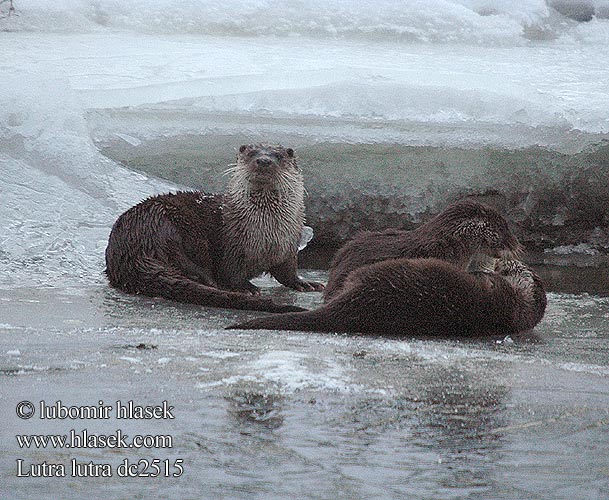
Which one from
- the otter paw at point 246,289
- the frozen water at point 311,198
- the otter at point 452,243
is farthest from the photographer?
the otter paw at point 246,289

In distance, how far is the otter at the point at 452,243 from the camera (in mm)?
3613

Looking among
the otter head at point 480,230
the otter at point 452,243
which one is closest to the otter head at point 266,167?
the otter at point 452,243

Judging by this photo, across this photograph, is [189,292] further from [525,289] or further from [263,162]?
[525,289]

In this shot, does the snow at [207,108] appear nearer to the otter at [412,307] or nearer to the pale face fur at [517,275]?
the otter at [412,307]

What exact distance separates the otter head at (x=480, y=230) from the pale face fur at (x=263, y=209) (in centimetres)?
112

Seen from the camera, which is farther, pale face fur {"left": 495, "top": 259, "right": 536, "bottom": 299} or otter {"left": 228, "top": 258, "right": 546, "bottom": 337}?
pale face fur {"left": 495, "top": 259, "right": 536, "bottom": 299}

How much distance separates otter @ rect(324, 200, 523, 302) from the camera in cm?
361

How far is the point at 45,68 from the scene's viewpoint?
577 cm

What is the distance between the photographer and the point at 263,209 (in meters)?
4.66

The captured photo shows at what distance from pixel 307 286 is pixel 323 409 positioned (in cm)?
249

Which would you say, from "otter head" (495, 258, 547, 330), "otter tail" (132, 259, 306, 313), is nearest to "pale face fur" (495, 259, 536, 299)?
"otter head" (495, 258, 547, 330)

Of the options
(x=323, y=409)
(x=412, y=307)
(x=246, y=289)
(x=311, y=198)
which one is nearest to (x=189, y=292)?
(x=246, y=289)

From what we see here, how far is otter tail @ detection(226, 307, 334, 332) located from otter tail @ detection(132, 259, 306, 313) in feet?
1.85

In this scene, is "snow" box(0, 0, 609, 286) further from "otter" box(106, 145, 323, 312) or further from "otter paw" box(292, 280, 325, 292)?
"otter paw" box(292, 280, 325, 292)
